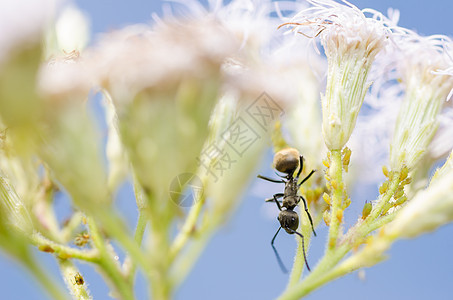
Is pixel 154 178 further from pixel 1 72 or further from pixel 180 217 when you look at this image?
pixel 1 72

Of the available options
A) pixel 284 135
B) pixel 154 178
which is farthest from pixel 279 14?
pixel 154 178

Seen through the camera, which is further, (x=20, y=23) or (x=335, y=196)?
(x=335, y=196)

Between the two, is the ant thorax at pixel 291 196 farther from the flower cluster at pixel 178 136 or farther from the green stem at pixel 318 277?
the green stem at pixel 318 277

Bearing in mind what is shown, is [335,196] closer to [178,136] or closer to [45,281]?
[178,136]

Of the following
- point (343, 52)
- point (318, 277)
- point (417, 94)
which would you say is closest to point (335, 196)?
point (318, 277)

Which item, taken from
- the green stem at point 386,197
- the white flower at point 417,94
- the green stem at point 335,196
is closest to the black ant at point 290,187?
the green stem at point 335,196

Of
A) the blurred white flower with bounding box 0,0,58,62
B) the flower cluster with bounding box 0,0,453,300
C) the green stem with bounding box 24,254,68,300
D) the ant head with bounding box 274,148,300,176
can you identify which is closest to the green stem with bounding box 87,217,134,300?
the flower cluster with bounding box 0,0,453,300
